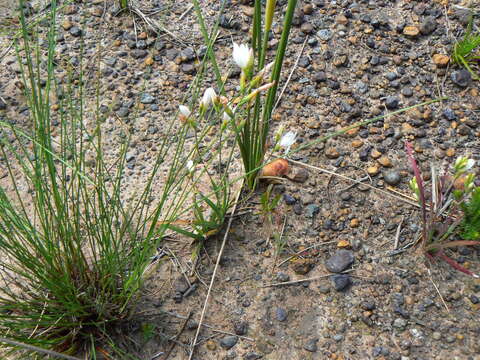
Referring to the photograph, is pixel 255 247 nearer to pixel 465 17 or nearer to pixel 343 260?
pixel 343 260

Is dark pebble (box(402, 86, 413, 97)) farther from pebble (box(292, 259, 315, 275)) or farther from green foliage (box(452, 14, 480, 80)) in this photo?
pebble (box(292, 259, 315, 275))

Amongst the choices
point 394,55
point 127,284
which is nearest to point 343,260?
point 127,284

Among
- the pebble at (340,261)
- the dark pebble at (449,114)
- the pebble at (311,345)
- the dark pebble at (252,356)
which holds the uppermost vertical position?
the dark pebble at (449,114)

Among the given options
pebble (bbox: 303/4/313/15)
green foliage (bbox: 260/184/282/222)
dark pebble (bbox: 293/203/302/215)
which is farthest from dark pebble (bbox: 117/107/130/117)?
pebble (bbox: 303/4/313/15)

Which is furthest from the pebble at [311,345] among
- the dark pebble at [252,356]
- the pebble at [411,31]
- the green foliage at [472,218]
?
the pebble at [411,31]

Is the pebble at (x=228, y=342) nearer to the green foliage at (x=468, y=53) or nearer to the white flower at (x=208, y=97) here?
the white flower at (x=208, y=97)

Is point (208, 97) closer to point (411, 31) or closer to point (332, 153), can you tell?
point (332, 153)

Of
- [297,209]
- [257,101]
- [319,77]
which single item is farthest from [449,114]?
[257,101]
